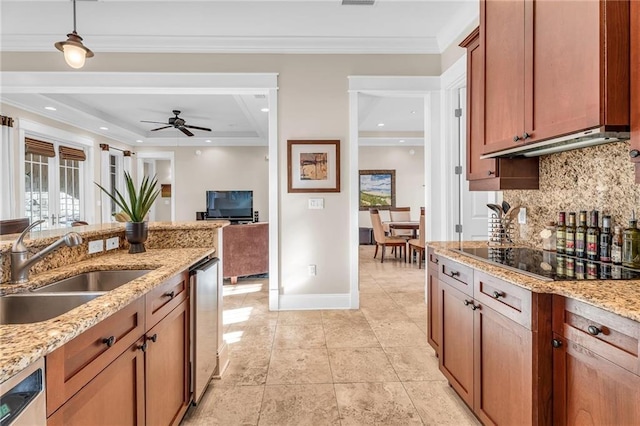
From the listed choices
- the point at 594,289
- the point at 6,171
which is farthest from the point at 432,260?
the point at 6,171

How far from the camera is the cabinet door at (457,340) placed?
1.75 m

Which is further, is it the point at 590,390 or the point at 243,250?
the point at 243,250

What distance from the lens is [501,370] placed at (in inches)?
57.7

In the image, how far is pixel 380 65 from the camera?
11.9 ft

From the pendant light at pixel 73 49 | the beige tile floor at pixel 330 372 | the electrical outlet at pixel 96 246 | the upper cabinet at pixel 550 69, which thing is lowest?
the beige tile floor at pixel 330 372

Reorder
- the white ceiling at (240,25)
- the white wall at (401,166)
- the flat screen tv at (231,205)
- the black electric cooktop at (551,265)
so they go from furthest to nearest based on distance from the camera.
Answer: the white wall at (401,166)
the flat screen tv at (231,205)
the white ceiling at (240,25)
the black electric cooktop at (551,265)

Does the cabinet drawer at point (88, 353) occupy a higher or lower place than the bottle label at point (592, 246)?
lower

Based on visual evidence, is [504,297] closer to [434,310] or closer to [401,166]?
[434,310]

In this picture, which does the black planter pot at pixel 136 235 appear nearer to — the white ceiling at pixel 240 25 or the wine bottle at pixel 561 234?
the white ceiling at pixel 240 25

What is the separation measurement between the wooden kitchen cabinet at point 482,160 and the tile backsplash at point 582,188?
10cm

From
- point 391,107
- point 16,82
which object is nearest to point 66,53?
point 16,82

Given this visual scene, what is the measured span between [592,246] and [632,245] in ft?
0.61

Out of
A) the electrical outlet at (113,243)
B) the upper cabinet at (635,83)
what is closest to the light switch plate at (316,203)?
the electrical outlet at (113,243)

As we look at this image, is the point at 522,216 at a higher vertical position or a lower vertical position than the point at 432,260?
higher
